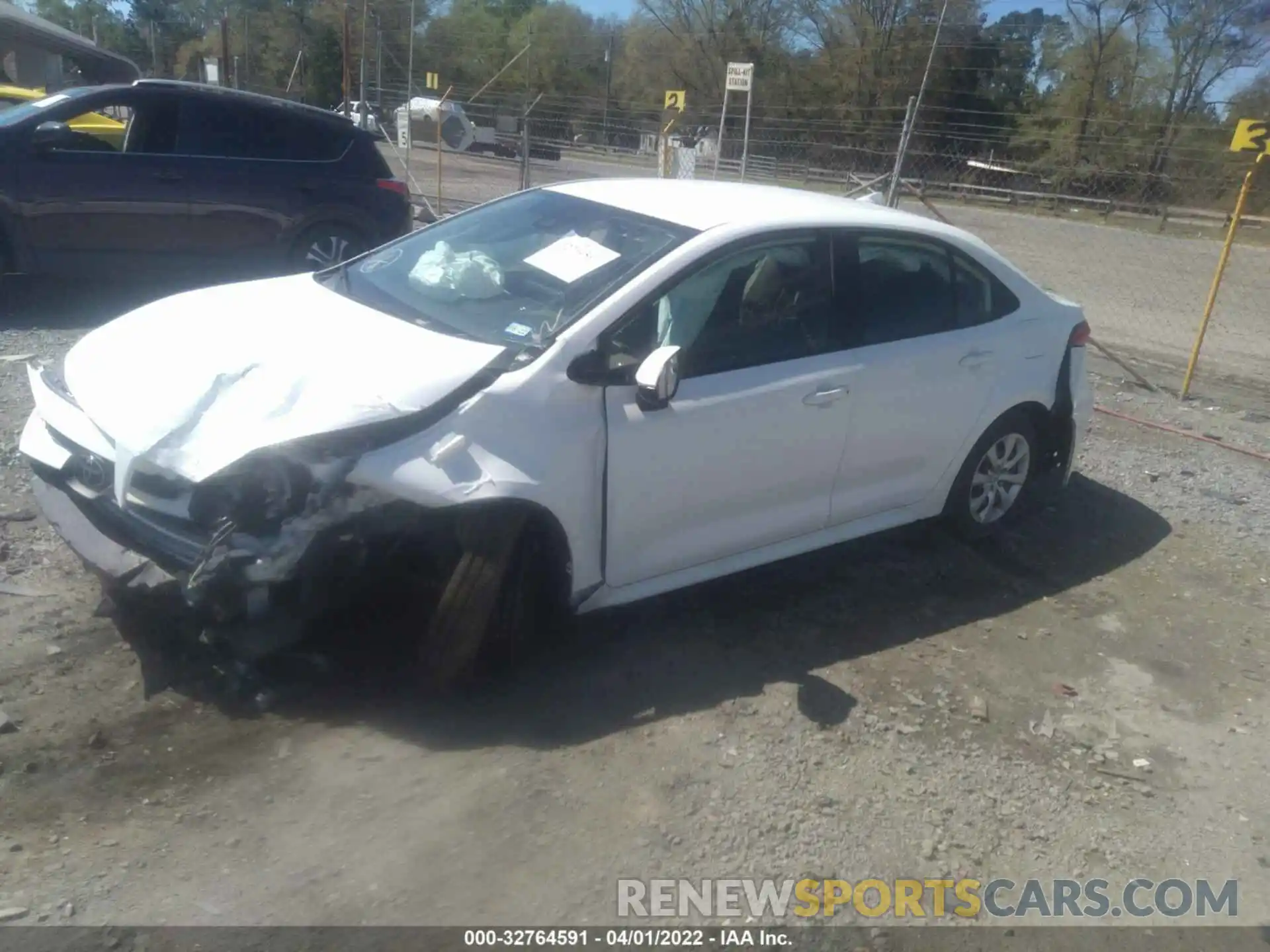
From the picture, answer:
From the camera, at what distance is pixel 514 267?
448 cm

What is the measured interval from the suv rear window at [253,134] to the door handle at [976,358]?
596cm

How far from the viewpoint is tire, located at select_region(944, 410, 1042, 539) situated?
17.8 ft

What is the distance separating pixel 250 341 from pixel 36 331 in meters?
4.81

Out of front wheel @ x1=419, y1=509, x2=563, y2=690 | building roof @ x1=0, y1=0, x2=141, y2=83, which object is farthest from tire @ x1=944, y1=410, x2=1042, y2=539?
building roof @ x1=0, y1=0, x2=141, y2=83

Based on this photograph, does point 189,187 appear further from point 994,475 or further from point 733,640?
point 994,475

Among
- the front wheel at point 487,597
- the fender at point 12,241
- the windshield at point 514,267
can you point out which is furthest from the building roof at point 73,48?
the front wheel at point 487,597

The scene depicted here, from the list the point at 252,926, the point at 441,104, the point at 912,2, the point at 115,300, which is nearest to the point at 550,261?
the point at 252,926

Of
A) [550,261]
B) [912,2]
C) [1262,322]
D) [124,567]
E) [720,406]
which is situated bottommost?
[1262,322]

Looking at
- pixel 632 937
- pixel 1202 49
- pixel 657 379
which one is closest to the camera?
pixel 632 937

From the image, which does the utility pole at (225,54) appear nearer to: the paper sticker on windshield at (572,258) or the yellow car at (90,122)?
the yellow car at (90,122)

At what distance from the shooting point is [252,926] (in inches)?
112

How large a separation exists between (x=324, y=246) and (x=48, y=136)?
2083 mm

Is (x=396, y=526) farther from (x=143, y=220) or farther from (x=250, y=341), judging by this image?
(x=143, y=220)

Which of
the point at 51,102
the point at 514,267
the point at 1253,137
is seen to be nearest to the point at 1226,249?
the point at 1253,137
